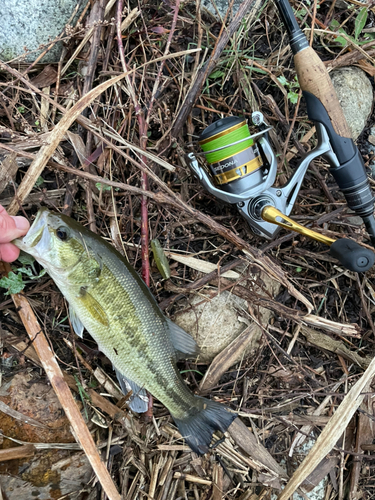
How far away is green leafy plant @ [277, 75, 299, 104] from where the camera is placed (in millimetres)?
3195

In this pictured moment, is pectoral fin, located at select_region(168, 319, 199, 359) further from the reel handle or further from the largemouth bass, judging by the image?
the reel handle

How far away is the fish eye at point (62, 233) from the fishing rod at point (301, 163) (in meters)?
1.05

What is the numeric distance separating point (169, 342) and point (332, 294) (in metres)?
1.66

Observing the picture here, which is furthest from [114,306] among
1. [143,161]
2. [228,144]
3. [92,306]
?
[228,144]

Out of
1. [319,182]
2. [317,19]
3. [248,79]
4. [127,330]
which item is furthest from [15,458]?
[317,19]

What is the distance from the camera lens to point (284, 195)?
9.66ft

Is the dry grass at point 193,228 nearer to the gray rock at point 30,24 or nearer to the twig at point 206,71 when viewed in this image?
the twig at point 206,71

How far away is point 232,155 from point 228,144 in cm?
8

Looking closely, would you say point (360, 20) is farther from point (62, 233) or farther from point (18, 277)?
point (18, 277)

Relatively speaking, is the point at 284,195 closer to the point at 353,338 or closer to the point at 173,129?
the point at 173,129

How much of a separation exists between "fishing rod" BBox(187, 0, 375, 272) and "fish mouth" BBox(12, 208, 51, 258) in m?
1.14

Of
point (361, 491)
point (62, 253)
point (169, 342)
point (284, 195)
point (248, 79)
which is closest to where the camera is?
point (62, 253)

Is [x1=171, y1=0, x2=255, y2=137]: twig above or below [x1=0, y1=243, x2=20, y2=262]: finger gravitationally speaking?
above

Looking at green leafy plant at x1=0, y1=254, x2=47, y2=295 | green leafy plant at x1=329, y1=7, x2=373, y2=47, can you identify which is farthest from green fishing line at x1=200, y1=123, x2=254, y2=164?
green leafy plant at x1=0, y1=254, x2=47, y2=295
